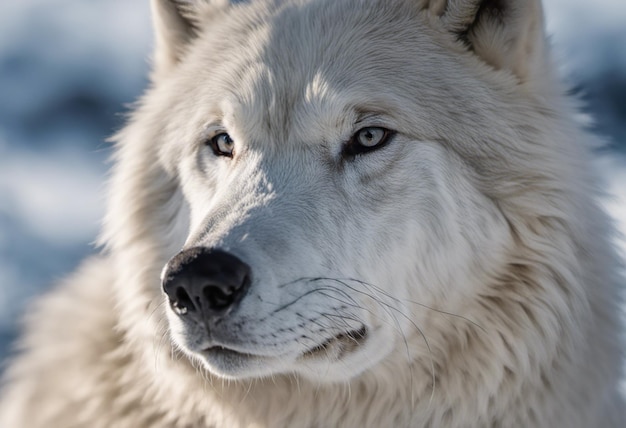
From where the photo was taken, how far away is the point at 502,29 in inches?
143

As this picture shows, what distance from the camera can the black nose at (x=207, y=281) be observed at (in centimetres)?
294

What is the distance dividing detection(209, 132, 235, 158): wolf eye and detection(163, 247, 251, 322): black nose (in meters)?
0.78

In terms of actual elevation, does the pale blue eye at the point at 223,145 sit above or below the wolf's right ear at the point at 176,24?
below

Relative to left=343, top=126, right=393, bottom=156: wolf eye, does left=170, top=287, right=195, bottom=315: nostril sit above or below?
below

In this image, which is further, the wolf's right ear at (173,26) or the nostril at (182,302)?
the wolf's right ear at (173,26)

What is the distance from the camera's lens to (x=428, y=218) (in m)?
3.44

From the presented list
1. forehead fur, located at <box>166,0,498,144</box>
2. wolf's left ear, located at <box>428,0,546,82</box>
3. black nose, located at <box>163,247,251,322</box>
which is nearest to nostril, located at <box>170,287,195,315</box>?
black nose, located at <box>163,247,251,322</box>

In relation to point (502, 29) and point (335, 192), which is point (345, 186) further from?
point (502, 29)

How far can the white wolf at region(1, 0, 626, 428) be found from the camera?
131 inches

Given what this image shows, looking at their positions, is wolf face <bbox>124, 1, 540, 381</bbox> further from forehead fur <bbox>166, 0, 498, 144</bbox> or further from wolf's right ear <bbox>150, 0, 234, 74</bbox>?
wolf's right ear <bbox>150, 0, 234, 74</bbox>

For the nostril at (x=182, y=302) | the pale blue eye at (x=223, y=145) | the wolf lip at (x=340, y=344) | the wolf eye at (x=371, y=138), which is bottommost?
the wolf lip at (x=340, y=344)

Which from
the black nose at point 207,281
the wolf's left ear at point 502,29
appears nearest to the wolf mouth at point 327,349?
the black nose at point 207,281

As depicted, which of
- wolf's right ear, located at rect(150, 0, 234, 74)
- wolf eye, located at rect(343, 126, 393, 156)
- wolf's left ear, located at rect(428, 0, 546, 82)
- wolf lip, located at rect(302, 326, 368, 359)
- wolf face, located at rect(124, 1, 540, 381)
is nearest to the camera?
wolf face, located at rect(124, 1, 540, 381)

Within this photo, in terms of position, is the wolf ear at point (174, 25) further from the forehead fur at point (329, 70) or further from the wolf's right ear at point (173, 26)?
the forehead fur at point (329, 70)
